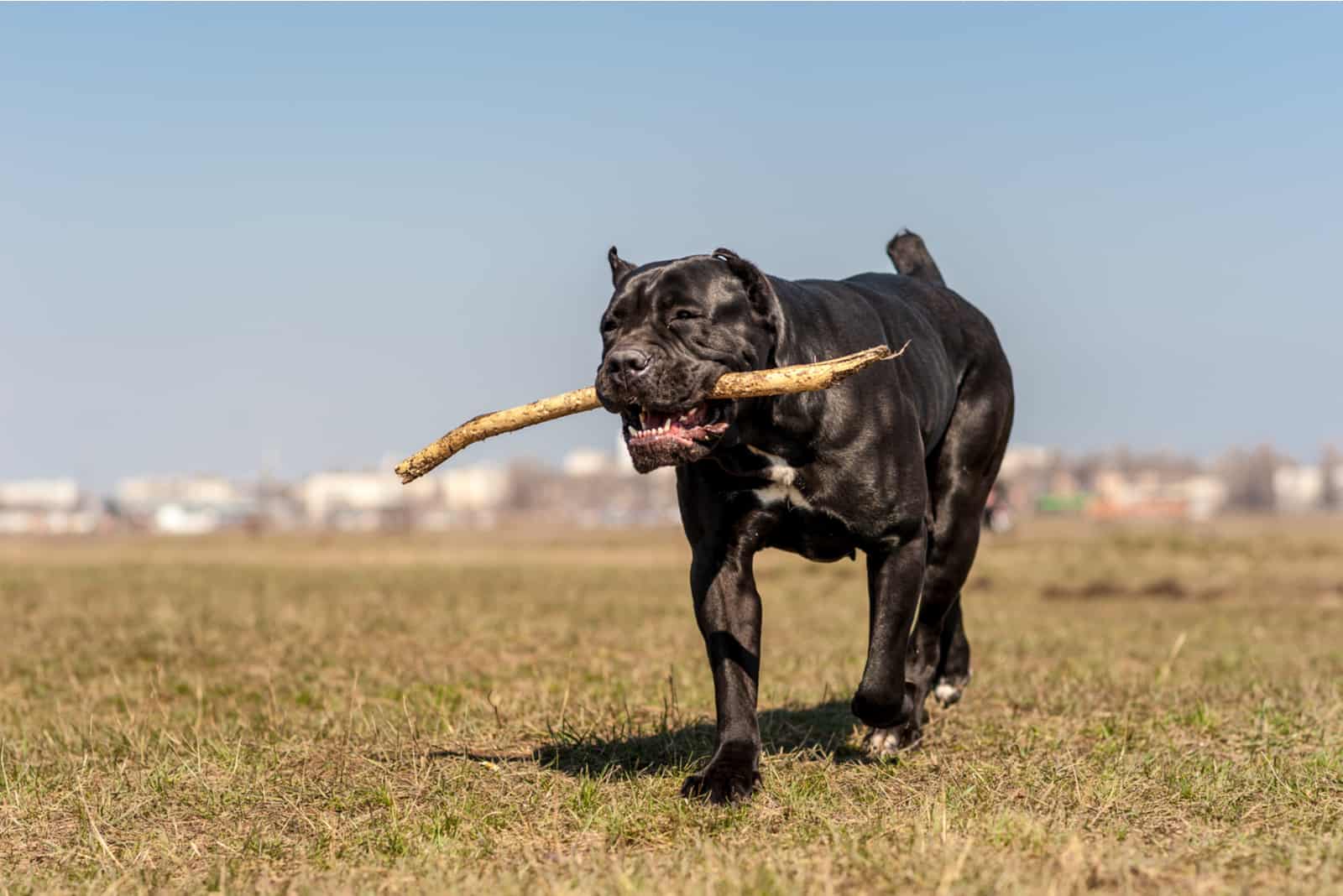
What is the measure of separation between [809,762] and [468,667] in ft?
16.0

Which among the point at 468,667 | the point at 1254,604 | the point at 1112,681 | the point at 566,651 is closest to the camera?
the point at 1112,681

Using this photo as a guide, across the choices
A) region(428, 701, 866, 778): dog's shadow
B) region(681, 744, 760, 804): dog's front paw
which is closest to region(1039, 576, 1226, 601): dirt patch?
region(428, 701, 866, 778): dog's shadow

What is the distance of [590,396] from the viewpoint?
5457mm

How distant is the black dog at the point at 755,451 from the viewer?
5.26 m

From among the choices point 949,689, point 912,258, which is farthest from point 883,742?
point 912,258

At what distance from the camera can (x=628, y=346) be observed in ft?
17.0

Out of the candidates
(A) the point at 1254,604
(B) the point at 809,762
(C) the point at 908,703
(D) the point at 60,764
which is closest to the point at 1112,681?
(C) the point at 908,703

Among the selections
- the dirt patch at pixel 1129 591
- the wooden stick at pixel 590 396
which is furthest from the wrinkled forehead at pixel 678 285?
the dirt patch at pixel 1129 591

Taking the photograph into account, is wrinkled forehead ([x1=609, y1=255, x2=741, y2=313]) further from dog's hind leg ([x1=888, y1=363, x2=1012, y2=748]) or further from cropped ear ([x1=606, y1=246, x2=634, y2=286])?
dog's hind leg ([x1=888, y1=363, x2=1012, y2=748])

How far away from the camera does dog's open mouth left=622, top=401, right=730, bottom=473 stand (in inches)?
204

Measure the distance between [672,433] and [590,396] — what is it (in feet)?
1.36

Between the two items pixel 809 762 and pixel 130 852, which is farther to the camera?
pixel 809 762

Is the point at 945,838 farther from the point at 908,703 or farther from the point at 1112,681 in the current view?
the point at 1112,681

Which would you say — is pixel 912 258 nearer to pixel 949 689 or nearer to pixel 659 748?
pixel 949 689
